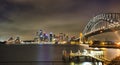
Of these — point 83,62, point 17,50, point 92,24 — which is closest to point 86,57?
point 83,62

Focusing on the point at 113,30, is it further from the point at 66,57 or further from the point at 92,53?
the point at 66,57

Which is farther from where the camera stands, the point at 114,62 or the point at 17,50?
the point at 17,50

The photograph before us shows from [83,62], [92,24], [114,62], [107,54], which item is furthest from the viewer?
[92,24]

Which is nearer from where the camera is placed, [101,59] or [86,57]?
[101,59]

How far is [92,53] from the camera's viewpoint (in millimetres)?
70312

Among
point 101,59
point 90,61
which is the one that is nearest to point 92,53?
point 90,61

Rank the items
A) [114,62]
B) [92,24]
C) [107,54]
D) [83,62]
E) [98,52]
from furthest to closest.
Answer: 1. [92,24]
2. [83,62]
3. [98,52]
4. [107,54]
5. [114,62]

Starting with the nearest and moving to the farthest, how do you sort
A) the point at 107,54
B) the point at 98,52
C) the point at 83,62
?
the point at 107,54 → the point at 98,52 → the point at 83,62

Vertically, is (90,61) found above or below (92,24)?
below

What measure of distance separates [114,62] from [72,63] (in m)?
20.4

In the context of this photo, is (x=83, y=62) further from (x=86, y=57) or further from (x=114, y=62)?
(x=114, y=62)

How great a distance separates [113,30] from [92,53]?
9.26 m

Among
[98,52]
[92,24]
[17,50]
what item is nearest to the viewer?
[98,52]

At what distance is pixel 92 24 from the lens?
90312 millimetres
